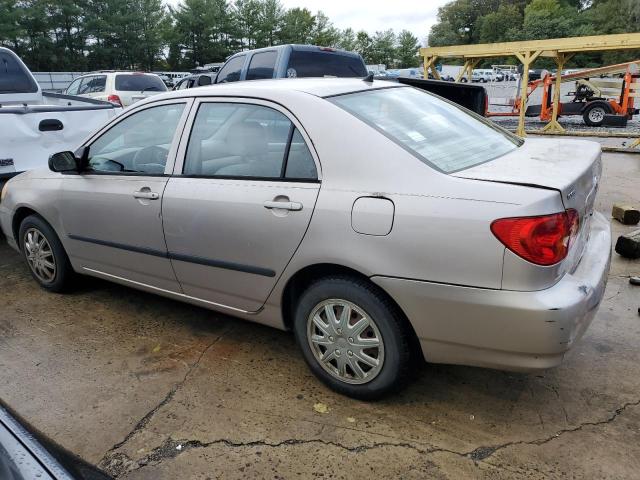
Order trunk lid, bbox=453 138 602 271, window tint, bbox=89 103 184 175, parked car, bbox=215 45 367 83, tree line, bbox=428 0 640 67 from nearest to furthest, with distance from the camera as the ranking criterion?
trunk lid, bbox=453 138 602 271 → window tint, bbox=89 103 184 175 → parked car, bbox=215 45 367 83 → tree line, bbox=428 0 640 67

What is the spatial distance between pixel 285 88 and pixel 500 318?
1646 millimetres

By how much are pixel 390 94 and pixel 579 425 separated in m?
2.01

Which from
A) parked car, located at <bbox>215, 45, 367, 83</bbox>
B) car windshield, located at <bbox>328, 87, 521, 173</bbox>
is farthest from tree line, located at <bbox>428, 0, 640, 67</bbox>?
car windshield, located at <bbox>328, 87, 521, 173</bbox>

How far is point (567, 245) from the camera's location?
220 centimetres

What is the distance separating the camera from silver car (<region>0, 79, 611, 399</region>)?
2.13 metres

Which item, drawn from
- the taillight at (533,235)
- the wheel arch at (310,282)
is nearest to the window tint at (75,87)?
the wheel arch at (310,282)

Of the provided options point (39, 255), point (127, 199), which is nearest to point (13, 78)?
point (39, 255)

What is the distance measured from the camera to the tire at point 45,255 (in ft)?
13.0

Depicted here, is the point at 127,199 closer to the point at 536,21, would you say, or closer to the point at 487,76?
the point at 487,76

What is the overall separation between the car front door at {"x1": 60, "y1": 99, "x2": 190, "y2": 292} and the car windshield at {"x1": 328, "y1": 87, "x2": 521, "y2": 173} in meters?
1.17

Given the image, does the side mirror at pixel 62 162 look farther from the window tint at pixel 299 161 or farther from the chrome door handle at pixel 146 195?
the window tint at pixel 299 161

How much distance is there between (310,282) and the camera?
8.85ft

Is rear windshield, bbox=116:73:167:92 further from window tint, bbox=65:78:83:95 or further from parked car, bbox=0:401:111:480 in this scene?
parked car, bbox=0:401:111:480

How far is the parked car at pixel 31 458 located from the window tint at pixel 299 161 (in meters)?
1.62
